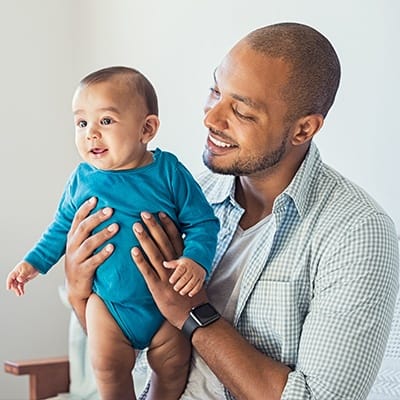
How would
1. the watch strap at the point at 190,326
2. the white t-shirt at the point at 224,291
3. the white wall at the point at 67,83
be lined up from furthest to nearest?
the white wall at the point at 67,83 < the white t-shirt at the point at 224,291 < the watch strap at the point at 190,326

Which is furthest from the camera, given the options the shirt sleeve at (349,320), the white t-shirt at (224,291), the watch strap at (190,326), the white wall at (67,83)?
the white wall at (67,83)

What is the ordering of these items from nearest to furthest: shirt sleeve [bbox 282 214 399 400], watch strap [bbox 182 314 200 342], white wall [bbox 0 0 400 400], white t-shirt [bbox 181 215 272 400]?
shirt sleeve [bbox 282 214 399 400]
watch strap [bbox 182 314 200 342]
white t-shirt [bbox 181 215 272 400]
white wall [bbox 0 0 400 400]

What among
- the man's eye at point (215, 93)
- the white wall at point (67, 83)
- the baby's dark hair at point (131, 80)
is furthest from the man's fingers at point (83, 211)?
the white wall at point (67, 83)

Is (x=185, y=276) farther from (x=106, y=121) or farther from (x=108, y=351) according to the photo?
(x=106, y=121)

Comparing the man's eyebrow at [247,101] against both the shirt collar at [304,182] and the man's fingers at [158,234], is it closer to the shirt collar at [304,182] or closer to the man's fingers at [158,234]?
the shirt collar at [304,182]

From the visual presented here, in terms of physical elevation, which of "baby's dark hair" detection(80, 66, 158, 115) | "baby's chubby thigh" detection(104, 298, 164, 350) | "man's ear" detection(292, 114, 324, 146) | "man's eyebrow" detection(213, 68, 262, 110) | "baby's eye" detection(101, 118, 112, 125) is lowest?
"baby's chubby thigh" detection(104, 298, 164, 350)

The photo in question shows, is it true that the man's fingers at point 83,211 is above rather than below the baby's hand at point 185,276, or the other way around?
above

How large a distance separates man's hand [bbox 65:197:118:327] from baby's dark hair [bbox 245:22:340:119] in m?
0.44

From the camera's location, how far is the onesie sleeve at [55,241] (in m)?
1.74

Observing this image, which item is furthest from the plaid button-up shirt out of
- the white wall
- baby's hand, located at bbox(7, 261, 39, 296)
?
the white wall

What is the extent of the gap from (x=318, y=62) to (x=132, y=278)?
58 centimetres

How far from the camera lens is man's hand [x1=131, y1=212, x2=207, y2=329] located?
62.5 inches

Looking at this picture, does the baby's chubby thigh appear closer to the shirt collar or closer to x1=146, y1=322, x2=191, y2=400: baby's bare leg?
x1=146, y1=322, x2=191, y2=400: baby's bare leg

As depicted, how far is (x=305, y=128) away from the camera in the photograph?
68.5 inches
